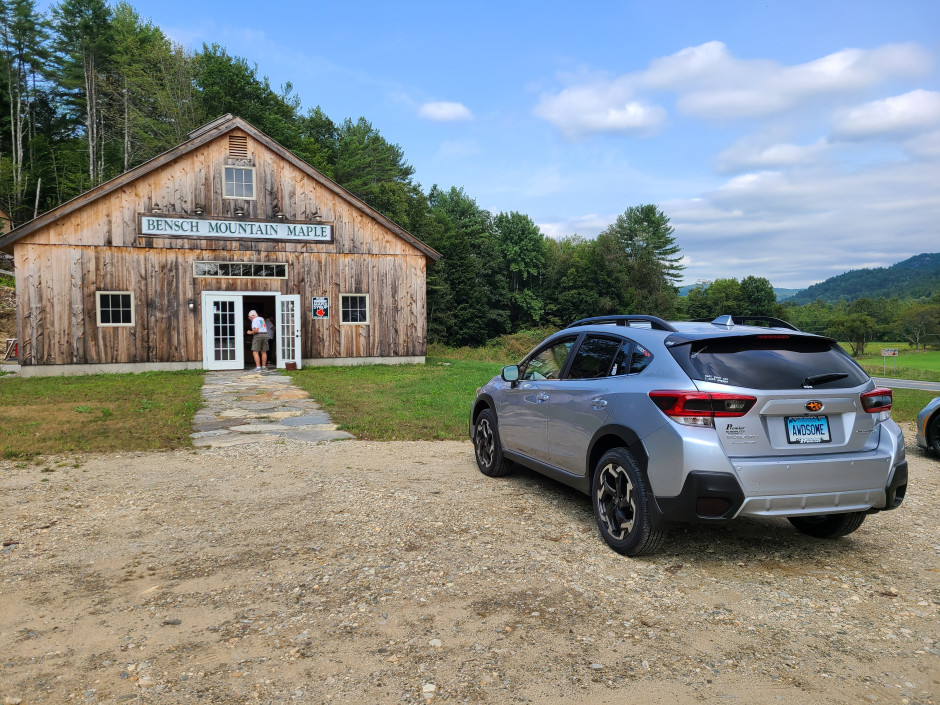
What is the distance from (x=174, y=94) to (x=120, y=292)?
28248 mm

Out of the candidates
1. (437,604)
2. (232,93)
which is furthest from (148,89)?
(437,604)

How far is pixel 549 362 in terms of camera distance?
19.1 ft

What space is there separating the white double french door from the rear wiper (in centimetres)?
1669

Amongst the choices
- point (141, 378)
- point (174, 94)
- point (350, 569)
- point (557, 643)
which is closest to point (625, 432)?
point (557, 643)

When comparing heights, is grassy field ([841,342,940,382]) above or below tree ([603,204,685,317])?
below

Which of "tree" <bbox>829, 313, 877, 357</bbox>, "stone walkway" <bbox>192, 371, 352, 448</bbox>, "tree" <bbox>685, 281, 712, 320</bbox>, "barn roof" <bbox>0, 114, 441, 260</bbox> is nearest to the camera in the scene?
"stone walkway" <bbox>192, 371, 352, 448</bbox>

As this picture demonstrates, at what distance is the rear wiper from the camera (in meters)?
4.03

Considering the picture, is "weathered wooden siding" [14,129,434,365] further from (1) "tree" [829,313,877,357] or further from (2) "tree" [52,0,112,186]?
(1) "tree" [829,313,877,357]

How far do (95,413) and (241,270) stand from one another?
918 cm

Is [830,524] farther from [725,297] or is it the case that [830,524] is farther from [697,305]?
[725,297]

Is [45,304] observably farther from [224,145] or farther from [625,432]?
[625,432]

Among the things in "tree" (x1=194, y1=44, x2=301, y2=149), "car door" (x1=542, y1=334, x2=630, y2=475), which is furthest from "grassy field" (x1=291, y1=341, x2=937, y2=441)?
"tree" (x1=194, y1=44, x2=301, y2=149)

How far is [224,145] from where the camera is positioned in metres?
18.8

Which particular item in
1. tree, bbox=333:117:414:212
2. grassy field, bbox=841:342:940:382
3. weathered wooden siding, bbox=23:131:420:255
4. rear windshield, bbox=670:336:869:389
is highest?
tree, bbox=333:117:414:212
